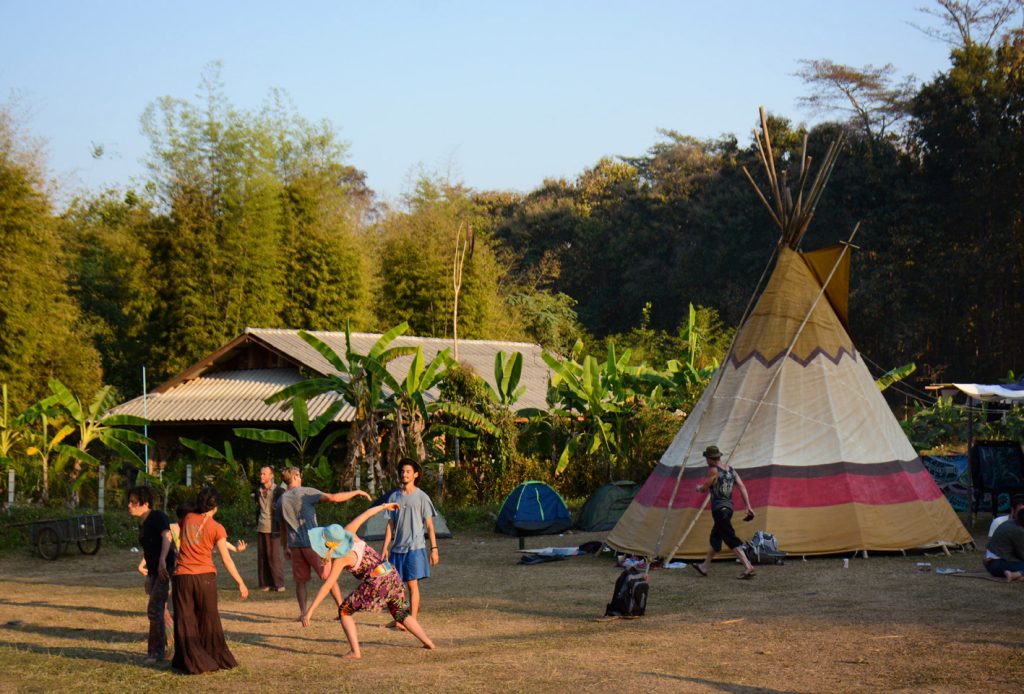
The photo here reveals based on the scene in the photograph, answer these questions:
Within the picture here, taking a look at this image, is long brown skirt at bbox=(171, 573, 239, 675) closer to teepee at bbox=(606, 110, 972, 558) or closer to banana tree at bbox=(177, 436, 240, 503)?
teepee at bbox=(606, 110, 972, 558)

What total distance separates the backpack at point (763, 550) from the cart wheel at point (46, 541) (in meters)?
10.3

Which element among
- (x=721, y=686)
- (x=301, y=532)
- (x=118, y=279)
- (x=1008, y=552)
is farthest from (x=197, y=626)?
(x=118, y=279)

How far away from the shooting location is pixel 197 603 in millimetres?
8750

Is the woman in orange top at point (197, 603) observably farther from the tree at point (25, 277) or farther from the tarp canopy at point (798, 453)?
the tree at point (25, 277)

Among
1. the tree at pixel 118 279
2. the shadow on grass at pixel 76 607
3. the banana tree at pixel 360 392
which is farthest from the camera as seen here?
the tree at pixel 118 279

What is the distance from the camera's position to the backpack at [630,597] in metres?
10.9

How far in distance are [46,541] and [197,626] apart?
9775mm

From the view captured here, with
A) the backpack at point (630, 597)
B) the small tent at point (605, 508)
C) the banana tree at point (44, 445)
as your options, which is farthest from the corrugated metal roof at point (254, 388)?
the backpack at point (630, 597)

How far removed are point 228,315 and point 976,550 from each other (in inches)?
→ 844

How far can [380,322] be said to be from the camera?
121 feet

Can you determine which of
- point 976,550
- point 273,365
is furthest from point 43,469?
point 976,550

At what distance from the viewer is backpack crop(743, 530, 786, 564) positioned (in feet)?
45.4

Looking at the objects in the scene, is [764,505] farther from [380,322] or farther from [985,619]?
[380,322]

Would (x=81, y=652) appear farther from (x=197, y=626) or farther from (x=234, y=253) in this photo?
(x=234, y=253)
